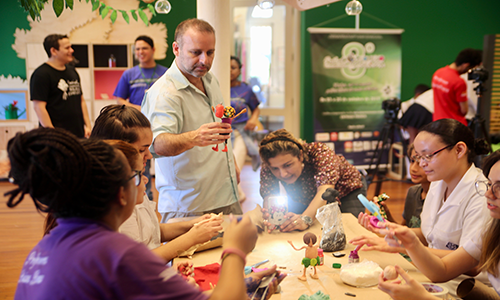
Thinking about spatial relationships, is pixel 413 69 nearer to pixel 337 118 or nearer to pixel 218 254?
pixel 337 118

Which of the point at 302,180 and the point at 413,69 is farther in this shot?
the point at 413,69

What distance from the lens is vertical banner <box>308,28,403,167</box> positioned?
583cm

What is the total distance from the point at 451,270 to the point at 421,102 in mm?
4089

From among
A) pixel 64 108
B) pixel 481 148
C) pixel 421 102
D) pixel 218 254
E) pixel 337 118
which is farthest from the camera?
pixel 337 118

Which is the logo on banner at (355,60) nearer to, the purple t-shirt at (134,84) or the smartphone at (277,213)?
the purple t-shirt at (134,84)

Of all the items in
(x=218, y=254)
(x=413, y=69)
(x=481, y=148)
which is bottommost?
(x=218, y=254)

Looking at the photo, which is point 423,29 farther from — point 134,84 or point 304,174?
point 304,174

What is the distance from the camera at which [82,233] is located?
794 mm

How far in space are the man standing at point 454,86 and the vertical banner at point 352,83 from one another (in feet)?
4.40

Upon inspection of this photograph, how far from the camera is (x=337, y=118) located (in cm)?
593

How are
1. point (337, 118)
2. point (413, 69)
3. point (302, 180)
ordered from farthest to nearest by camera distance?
point (413, 69)
point (337, 118)
point (302, 180)

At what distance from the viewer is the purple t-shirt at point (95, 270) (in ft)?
2.40

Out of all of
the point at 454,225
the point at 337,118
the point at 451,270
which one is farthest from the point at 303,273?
the point at 337,118

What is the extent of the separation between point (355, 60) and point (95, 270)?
18.7ft
